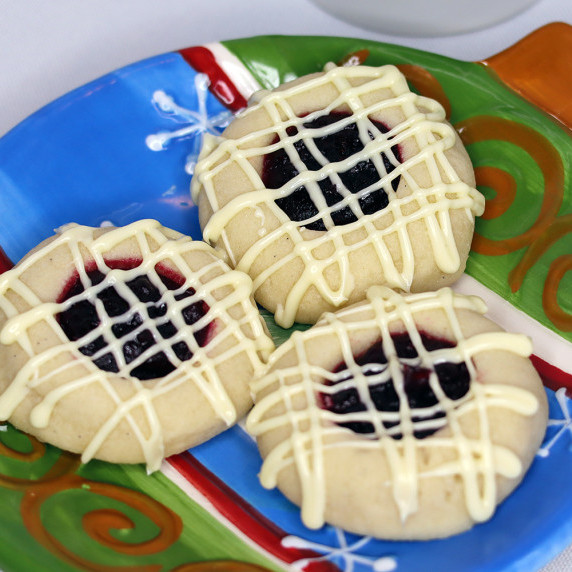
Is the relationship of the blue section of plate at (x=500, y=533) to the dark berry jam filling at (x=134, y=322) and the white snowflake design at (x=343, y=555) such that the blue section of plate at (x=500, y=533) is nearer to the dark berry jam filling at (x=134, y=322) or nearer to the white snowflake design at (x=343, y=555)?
the white snowflake design at (x=343, y=555)

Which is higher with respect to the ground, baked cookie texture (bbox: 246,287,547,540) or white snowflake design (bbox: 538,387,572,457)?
baked cookie texture (bbox: 246,287,547,540)

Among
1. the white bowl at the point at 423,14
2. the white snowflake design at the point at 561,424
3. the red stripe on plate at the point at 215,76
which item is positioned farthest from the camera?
the white bowl at the point at 423,14

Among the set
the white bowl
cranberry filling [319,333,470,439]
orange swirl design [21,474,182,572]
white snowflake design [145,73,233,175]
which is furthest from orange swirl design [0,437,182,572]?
the white bowl

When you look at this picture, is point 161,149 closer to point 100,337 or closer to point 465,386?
point 100,337

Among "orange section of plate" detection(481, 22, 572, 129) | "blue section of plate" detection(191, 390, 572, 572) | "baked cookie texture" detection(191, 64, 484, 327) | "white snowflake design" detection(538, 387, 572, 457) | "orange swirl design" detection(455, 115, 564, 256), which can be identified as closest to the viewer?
"blue section of plate" detection(191, 390, 572, 572)

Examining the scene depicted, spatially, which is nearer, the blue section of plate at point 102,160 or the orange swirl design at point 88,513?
the orange swirl design at point 88,513

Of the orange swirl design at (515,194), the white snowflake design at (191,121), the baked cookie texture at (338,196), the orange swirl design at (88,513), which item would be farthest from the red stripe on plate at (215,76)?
the orange swirl design at (88,513)

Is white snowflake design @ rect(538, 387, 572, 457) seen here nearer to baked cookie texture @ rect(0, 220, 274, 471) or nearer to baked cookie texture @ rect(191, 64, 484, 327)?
baked cookie texture @ rect(191, 64, 484, 327)
